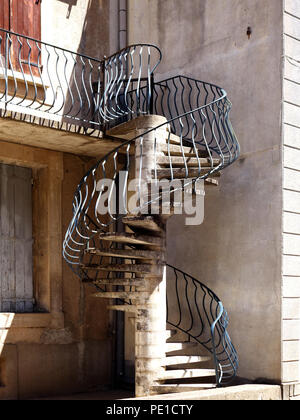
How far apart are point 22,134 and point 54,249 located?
5.19 feet

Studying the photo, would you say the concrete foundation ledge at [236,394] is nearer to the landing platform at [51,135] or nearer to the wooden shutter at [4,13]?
the landing platform at [51,135]

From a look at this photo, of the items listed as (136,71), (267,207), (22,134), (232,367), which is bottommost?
(232,367)

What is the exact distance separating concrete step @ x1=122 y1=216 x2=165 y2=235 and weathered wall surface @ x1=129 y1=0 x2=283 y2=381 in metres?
1.13

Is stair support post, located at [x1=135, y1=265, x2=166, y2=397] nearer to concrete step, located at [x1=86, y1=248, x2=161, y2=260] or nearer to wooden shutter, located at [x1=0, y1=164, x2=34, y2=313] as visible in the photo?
concrete step, located at [x1=86, y1=248, x2=161, y2=260]

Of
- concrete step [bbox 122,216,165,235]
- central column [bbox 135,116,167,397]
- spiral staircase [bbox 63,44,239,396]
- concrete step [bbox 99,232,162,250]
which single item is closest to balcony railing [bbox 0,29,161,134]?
spiral staircase [bbox 63,44,239,396]

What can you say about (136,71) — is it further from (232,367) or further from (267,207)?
(232,367)

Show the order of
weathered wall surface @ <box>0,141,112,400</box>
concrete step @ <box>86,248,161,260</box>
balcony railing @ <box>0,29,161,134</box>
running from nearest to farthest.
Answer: concrete step @ <box>86,248,161,260</box> < balcony railing @ <box>0,29,161,134</box> < weathered wall surface @ <box>0,141,112,400</box>

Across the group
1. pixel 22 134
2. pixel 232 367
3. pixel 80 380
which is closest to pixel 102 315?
pixel 80 380

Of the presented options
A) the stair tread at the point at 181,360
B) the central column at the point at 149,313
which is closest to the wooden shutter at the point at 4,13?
the central column at the point at 149,313

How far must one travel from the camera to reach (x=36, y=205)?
839 centimetres

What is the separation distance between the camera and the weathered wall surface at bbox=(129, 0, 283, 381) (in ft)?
23.3

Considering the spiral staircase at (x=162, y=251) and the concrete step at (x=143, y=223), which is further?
the spiral staircase at (x=162, y=251)

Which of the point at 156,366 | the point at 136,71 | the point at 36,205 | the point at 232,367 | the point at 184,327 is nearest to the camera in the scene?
the point at 156,366

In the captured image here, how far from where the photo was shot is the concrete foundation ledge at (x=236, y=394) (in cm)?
584
